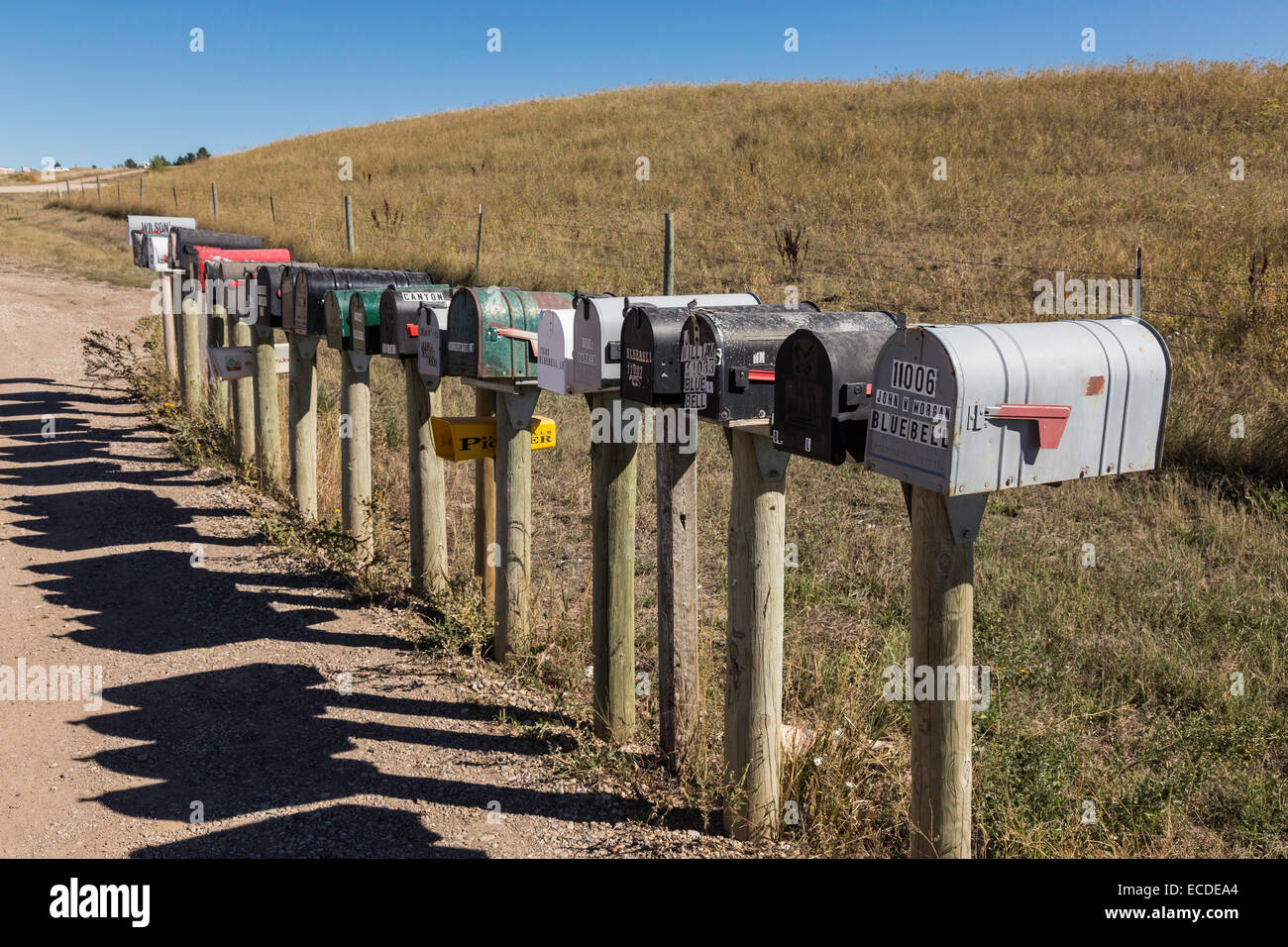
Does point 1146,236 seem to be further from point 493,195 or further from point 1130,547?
point 493,195

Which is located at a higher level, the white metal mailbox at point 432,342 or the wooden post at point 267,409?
the white metal mailbox at point 432,342

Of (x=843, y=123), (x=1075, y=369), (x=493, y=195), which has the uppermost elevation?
(x=843, y=123)

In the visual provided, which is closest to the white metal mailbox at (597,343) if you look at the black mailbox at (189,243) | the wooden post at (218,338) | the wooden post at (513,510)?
the wooden post at (513,510)

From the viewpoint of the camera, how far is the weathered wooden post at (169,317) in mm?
8367

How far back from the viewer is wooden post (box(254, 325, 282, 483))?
20.7 ft

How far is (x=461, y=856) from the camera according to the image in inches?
115

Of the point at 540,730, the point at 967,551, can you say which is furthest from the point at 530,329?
the point at 967,551

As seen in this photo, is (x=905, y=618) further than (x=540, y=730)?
Yes

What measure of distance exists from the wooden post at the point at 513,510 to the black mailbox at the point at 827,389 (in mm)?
1626

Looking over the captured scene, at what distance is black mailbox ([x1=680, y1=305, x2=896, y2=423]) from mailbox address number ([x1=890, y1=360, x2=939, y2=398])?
1.60 ft

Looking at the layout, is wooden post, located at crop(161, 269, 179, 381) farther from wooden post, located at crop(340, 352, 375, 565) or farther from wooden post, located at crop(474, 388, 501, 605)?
wooden post, located at crop(474, 388, 501, 605)

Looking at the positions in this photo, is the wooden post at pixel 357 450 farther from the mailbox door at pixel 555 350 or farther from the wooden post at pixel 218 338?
the wooden post at pixel 218 338

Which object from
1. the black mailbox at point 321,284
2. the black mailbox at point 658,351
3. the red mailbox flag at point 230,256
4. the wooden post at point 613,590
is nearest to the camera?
the black mailbox at point 658,351

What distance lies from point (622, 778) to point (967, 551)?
5.01 feet
